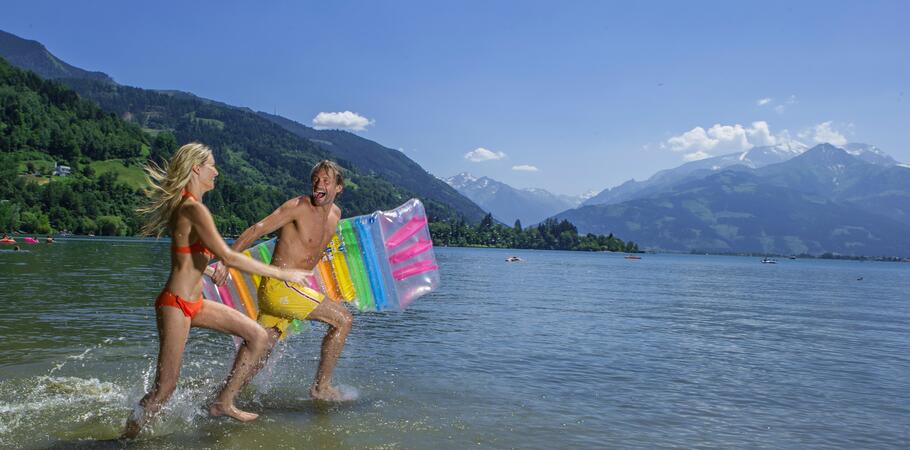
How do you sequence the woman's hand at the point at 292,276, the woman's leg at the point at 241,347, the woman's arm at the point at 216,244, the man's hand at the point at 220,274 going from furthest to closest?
the man's hand at the point at 220,274, the woman's leg at the point at 241,347, the woman's hand at the point at 292,276, the woman's arm at the point at 216,244

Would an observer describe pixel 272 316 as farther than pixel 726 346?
No

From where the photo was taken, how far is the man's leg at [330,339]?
8.74 m

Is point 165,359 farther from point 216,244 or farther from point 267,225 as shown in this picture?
point 267,225

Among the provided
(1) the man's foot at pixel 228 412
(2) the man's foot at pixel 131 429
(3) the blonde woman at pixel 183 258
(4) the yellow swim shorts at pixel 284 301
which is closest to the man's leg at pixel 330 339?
(4) the yellow swim shorts at pixel 284 301

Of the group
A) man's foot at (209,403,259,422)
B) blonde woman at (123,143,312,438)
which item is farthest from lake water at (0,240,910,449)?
blonde woman at (123,143,312,438)

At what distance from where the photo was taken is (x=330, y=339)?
29.7 feet

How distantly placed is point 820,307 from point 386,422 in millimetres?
37214

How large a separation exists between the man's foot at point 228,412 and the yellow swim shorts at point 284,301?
1072mm

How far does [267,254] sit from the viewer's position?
1070 cm

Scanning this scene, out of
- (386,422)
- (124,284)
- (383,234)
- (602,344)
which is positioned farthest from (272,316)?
(124,284)

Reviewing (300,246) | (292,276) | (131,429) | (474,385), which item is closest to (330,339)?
(300,246)

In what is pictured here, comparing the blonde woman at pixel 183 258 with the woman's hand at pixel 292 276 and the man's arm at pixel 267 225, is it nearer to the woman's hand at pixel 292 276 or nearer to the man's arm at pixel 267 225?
the woman's hand at pixel 292 276

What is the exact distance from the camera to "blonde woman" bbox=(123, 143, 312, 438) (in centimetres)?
670

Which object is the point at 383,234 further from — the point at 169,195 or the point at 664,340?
the point at 664,340
